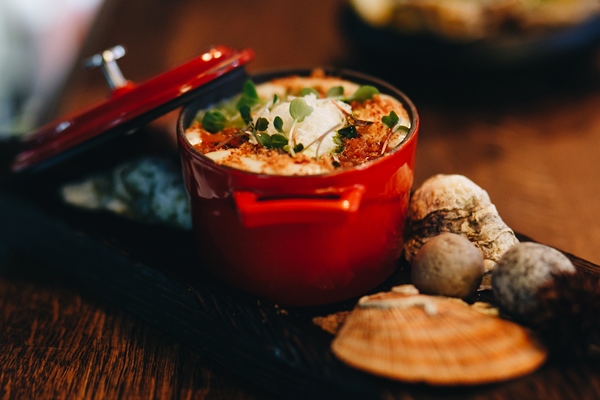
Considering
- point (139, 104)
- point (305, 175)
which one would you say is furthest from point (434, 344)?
point (139, 104)

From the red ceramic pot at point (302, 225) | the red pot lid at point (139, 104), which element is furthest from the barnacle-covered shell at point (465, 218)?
the red pot lid at point (139, 104)

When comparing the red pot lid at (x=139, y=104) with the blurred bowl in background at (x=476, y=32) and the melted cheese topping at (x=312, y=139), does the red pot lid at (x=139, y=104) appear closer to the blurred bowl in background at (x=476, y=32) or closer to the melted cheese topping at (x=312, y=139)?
the melted cheese topping at (x=312, y=139)

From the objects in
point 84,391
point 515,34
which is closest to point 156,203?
point 84,391

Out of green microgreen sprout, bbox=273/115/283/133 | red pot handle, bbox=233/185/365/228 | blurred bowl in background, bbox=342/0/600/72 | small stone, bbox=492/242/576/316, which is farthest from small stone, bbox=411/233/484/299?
blurred bowl in background, bbox=342/0/600/72

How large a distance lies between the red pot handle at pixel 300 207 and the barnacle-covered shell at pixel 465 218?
23 cm

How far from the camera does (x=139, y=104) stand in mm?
1062

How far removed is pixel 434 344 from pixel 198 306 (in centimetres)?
42

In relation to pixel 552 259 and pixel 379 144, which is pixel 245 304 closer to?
pixel 379 144

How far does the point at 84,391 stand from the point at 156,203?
1.43 feet

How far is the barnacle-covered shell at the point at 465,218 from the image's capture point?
1.01 m

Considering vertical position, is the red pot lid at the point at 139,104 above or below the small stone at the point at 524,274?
above

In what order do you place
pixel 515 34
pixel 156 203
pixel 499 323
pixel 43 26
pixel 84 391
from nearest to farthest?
pixel 499 323 < pixel 84 391 < pixel 156 203 < pixel 515 34 < pixel 43 26

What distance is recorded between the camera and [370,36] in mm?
1997

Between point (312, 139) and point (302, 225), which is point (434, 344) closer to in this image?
point (302, 225)
